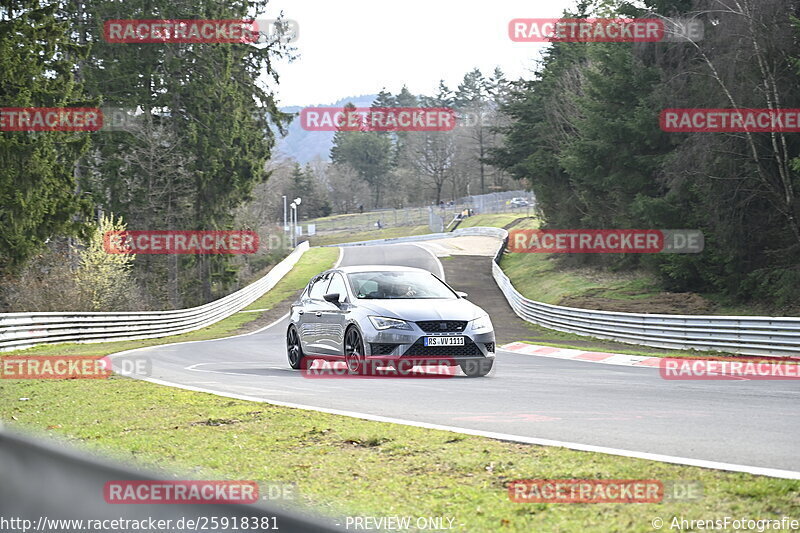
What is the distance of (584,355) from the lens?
2109 cm

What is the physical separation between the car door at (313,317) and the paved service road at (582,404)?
63 cm

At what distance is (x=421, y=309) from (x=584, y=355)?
945cm

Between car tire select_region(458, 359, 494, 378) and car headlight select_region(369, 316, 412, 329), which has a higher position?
car headlight select_region(369, 316, 412, 329)

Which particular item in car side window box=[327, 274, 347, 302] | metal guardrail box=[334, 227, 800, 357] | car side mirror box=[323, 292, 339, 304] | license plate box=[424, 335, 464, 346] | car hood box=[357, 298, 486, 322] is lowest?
metal guardrail box=[334, 227, 800, 357]

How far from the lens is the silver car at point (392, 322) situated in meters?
12.4

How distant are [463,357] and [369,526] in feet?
28.7

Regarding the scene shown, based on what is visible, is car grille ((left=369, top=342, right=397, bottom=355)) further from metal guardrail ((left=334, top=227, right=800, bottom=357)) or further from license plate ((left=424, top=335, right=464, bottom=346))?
metal guardrail ((left=334, top=227, right=800, bottom=357))

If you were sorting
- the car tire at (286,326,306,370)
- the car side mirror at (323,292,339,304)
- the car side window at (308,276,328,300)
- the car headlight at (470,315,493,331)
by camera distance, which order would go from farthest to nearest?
the car tire at (286,326,306,370), the car side window at (308,276,328,300), the car side mirror at (323,292,339,304), the car headlight at (470,315,493,331)

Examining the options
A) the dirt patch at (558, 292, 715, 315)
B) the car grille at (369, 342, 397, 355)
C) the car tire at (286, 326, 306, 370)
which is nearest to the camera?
the car grille at (369, 342, 397, 355)

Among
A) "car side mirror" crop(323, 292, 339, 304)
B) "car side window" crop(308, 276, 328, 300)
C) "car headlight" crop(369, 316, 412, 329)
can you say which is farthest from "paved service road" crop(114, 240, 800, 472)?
"car side window" crop(308, 276, 328, 300)

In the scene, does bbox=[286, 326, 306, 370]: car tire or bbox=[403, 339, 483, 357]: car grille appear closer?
bbox=[403, 339, 483, 357]: car grille

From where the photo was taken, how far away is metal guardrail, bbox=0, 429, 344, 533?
236 cm

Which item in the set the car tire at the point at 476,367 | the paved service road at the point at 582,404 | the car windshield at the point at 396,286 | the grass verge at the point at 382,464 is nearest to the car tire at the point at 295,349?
the paved service road at the point at 582,404

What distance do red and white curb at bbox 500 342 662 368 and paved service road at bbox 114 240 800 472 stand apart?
137 inches
